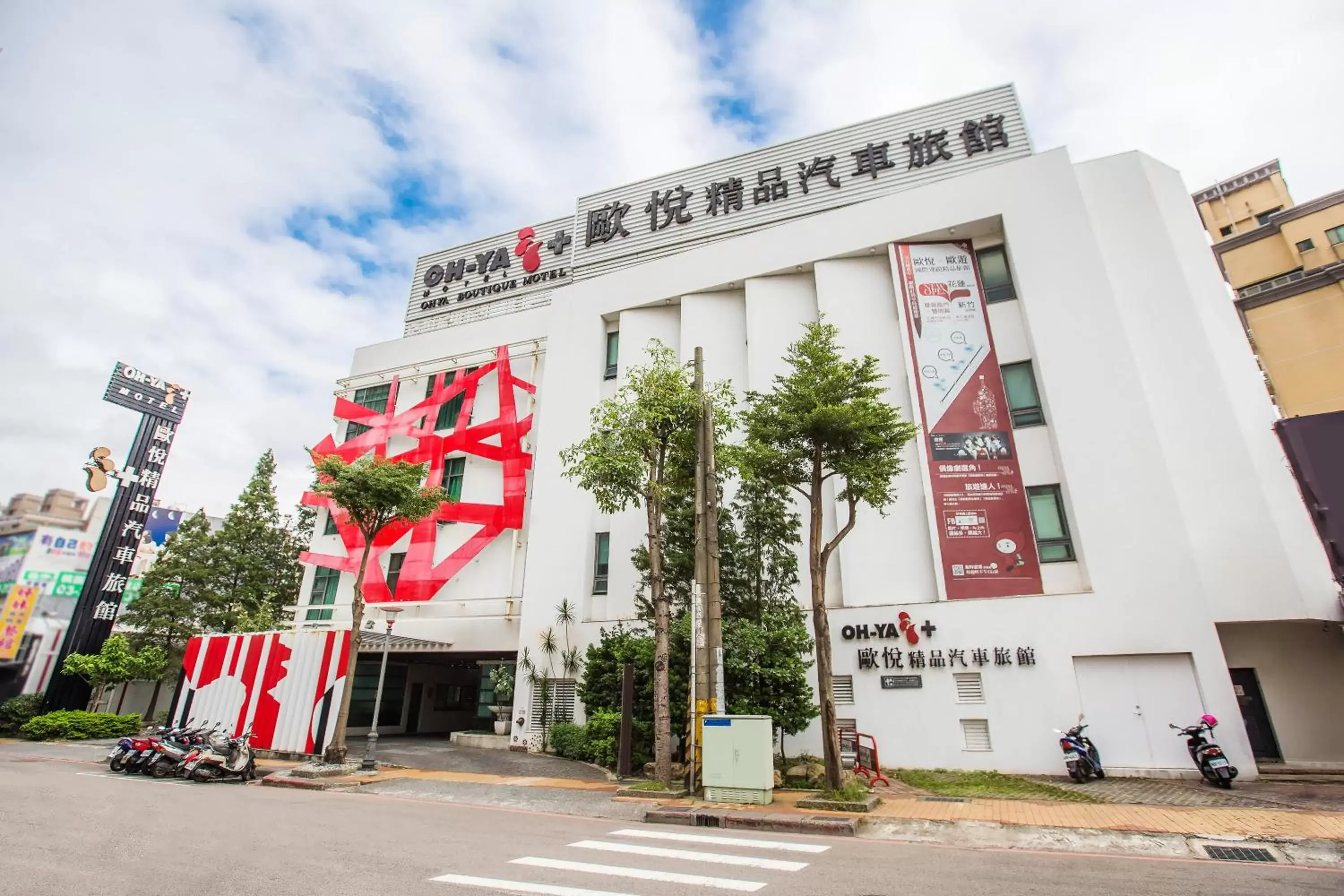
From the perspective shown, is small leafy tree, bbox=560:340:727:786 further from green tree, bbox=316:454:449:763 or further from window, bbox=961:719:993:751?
window, bbox=961:719:993:751

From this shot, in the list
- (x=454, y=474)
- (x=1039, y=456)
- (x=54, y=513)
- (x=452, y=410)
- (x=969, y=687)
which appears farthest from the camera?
(x=54, y=513)

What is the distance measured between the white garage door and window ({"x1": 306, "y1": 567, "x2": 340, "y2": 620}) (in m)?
25.3

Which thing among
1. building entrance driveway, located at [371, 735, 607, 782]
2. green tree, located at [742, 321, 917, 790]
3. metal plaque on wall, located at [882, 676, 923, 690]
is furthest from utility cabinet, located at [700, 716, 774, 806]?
metal plaque on wall, located at [882, 676, 923, 690]

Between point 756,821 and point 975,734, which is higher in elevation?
point 975,734

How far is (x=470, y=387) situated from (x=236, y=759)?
14.9 m

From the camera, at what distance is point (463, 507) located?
2323cm

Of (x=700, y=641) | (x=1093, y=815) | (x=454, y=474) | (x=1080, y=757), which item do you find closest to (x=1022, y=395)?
(x=1080, y=757)

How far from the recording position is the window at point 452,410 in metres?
26.1

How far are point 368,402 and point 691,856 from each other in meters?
26.0

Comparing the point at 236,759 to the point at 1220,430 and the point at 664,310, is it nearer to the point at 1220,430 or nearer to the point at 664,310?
the point at 664,310

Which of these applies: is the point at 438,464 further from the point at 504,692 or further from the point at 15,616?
the point at 15,616

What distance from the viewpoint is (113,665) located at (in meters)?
23.3

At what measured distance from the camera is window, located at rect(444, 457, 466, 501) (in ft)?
81.2

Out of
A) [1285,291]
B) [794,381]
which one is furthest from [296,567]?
[1285,291]
